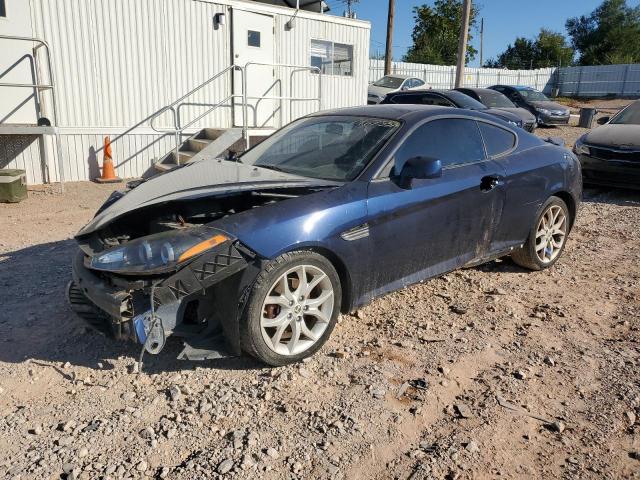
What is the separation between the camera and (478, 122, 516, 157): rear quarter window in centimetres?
451

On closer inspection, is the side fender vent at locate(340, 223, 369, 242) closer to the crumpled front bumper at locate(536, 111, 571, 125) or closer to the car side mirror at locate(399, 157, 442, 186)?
the car side mirror at locate(399, 157, 442, 186)

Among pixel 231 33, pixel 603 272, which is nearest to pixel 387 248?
pixel 603 272

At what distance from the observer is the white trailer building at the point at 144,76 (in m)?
8.88

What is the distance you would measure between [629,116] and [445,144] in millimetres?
7231

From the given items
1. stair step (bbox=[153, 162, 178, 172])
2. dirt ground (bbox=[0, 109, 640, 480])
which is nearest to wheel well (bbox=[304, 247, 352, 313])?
dirt ground (bbox=[0, 109, 640, 480])

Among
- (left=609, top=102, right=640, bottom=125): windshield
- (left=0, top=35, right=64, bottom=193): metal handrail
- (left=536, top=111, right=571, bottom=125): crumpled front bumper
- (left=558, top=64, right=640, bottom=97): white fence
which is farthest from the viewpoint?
(left=558, top=64, right=640, bottom=97): white fence

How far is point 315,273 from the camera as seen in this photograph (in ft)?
10.8

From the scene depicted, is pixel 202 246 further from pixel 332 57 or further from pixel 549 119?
pixel 549 119

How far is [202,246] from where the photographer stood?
2.89m

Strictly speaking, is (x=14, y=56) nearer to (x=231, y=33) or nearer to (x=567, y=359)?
(x=231, y=33)

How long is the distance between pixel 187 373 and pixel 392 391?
3.97 ft

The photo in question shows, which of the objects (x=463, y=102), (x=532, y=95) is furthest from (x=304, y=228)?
(x=532, y=95)

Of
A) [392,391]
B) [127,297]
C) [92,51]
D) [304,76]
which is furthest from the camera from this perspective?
[304,76]

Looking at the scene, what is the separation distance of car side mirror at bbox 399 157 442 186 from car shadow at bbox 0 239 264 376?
159 cm
